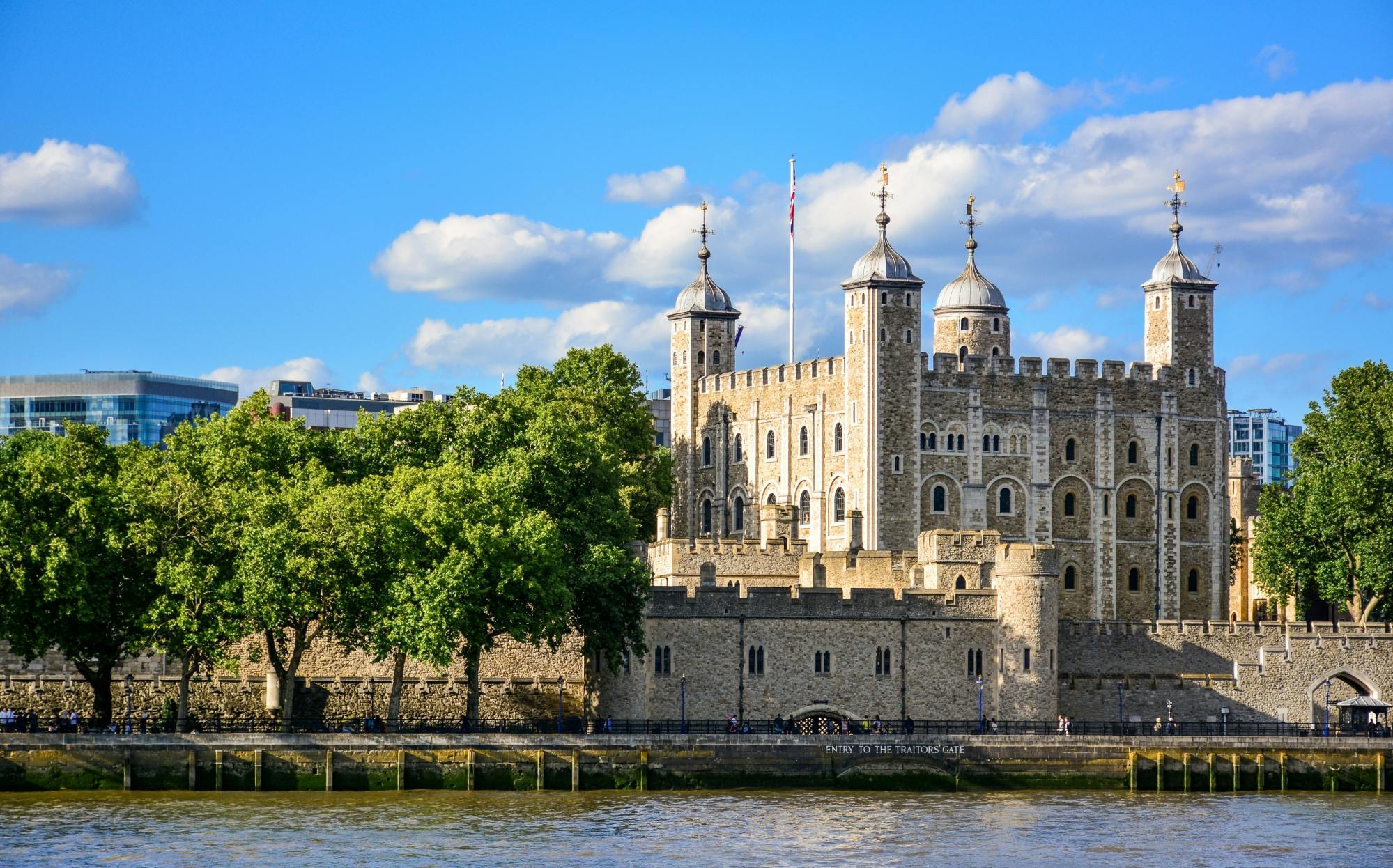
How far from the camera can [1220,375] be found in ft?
318

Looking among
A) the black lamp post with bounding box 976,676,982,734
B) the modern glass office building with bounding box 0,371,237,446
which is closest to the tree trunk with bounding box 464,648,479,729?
the black lamp post with bounding box 976,676,982,734

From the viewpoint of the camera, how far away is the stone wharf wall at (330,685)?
2633 inches

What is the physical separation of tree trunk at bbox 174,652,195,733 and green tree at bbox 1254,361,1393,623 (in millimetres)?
38451

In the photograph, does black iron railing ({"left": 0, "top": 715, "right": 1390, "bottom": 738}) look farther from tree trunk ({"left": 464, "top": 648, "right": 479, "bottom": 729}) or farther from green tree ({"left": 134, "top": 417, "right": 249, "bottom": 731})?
green tree ({"left": 134, "top": 417, "right": 249, "bottom": 731})

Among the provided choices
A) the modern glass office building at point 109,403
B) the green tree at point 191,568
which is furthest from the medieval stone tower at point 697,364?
the modern glass office building at point 109,403

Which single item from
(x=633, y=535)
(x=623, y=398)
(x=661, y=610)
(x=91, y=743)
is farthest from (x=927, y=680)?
(x=623, y=398)

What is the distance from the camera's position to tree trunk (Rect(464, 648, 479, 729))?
211 feet

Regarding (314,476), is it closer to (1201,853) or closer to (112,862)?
(112,862)

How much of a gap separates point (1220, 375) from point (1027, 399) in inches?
320

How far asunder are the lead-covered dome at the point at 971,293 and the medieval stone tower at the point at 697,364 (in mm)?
8576

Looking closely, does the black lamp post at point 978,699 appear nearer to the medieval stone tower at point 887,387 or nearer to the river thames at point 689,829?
the river thames at point 689,829

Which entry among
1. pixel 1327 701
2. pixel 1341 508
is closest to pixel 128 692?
pixel 1327 701

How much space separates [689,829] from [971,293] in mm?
53155

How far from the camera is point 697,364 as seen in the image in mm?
105188
